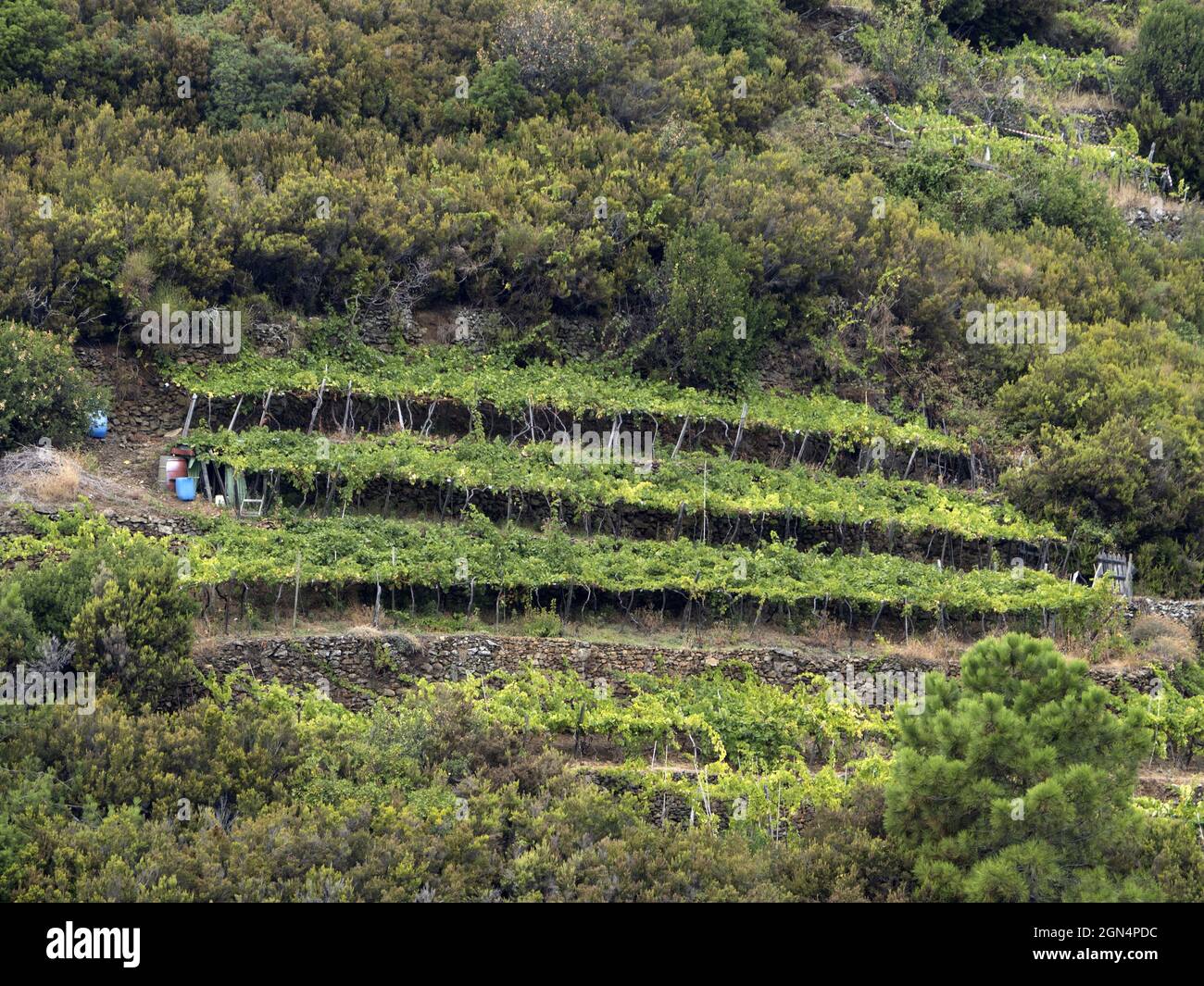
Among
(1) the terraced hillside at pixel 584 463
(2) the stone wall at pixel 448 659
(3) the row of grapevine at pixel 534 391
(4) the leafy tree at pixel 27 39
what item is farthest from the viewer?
(4) the leafy tree at pixel 27 39

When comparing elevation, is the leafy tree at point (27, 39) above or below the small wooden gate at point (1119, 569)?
above

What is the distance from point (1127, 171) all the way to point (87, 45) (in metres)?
25.7

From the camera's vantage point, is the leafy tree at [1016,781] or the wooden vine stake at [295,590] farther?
the wooden vine stake at [295,590]

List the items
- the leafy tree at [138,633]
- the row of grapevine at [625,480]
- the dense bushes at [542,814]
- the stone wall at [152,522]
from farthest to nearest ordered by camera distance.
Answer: the row of grapevine at [625,480] < the stone wall at [152,522] < the leafy tree at [138,633] < the dense bushes at [542,814]

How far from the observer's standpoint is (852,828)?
20.5 meters

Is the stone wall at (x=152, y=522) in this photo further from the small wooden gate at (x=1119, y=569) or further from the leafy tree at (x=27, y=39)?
the small wooden gate at (x=1119, y=569)

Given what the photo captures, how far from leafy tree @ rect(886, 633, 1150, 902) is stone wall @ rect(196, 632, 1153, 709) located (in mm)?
5369

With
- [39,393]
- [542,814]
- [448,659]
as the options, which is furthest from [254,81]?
[542,814]

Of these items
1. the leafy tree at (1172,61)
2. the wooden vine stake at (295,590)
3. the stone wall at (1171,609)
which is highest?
the leafy tree at (1172,61)

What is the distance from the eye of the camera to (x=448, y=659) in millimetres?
24625

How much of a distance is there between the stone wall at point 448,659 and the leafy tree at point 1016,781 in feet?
A: 17.6

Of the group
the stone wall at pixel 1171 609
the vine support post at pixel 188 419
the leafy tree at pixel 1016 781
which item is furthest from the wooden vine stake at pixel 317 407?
the stone wall at pixel 1171 609

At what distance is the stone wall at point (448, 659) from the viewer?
940 inches

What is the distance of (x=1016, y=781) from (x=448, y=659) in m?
8.78
